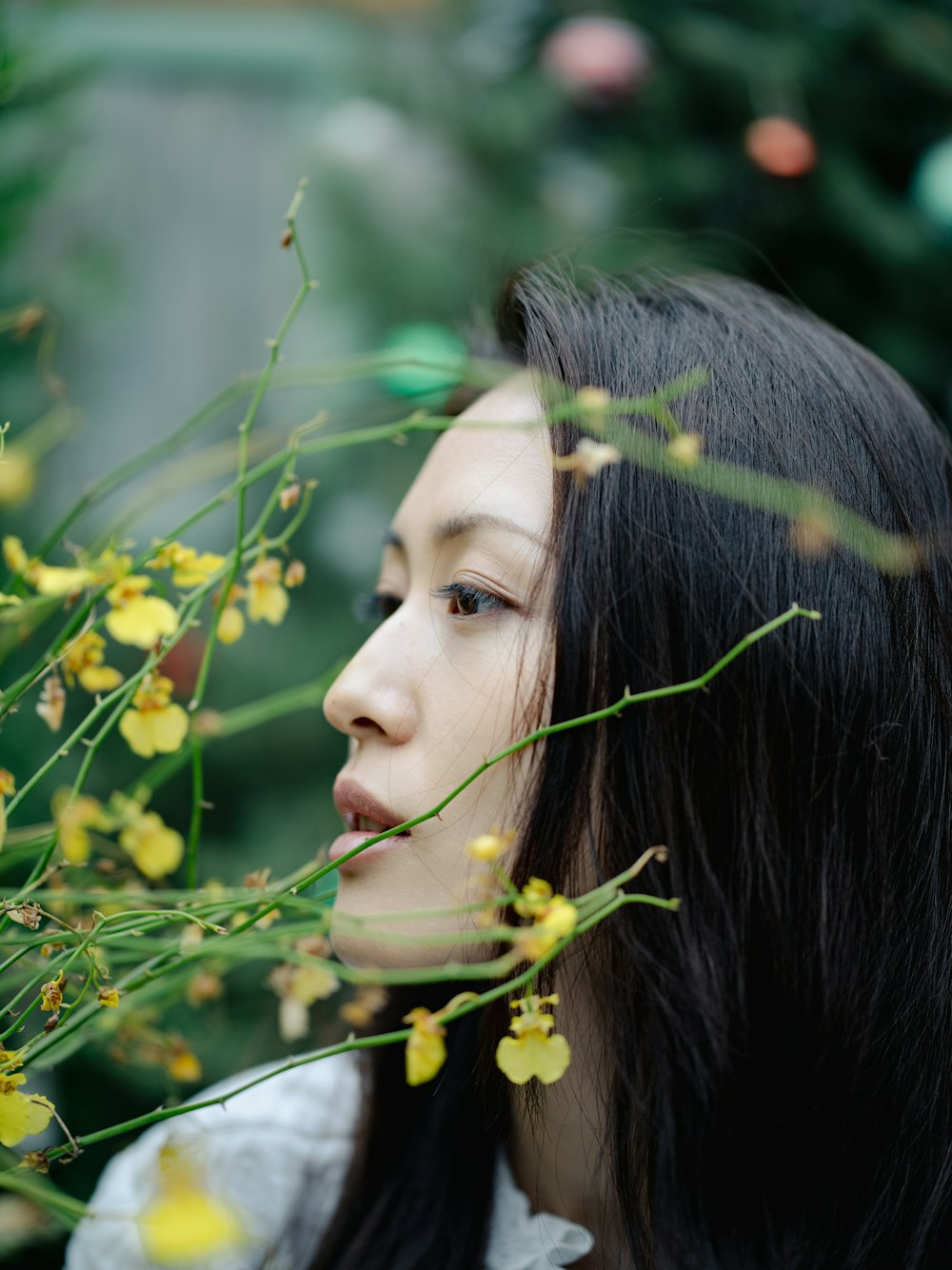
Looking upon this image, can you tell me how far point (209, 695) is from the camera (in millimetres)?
1358

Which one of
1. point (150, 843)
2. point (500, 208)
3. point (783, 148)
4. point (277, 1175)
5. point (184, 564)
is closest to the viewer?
point (184, 564)

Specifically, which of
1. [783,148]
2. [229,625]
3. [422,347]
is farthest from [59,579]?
[783,148]

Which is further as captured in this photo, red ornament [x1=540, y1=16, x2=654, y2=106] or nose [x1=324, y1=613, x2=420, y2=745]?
red ornament [x1=540, y1=16, x2=654, y2=106]

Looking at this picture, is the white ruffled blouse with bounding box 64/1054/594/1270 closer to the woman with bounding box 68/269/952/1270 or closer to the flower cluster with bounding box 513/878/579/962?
the woman with bounding box 68/269/952/1270

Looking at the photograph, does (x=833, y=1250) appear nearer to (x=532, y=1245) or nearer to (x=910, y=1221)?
(x=910, y=1221)

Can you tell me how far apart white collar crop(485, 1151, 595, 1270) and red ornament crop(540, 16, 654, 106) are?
3.69ft

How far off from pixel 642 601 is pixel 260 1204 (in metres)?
0.58

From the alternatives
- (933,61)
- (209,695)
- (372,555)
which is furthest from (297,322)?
(933,61)

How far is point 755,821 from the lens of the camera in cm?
62

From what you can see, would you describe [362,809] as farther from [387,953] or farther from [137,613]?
[137,613]

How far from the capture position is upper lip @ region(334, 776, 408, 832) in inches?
23.6

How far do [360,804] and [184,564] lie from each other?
0.19 m

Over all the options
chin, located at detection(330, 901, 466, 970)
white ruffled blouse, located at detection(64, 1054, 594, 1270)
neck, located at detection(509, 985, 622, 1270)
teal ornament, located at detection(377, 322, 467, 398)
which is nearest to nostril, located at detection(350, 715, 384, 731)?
chin, located at detection(330, 901, 466, 970)

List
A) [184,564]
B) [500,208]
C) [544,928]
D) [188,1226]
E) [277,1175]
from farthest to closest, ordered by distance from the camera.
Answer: [500,208]
[277,1175]
[184,564]
[544,928]
[188,1226]
